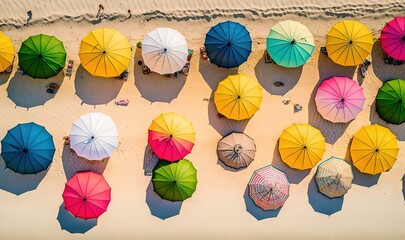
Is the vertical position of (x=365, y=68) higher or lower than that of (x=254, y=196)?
higher

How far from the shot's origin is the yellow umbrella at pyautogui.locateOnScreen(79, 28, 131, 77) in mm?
17938

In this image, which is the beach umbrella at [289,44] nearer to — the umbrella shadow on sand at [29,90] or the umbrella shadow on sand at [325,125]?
the umbrella shadow on sand at [325,125]

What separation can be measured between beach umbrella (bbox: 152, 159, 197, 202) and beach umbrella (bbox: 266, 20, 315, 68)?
5457 mm

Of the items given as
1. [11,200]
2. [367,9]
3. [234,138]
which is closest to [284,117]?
[234,138]

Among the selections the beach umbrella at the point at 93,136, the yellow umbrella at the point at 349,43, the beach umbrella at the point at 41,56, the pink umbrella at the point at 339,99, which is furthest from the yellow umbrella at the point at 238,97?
the beach umbrella at the point at 41,56

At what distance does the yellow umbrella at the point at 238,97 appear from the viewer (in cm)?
1811

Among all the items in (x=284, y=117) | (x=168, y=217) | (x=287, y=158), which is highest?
(x=284, y=117)

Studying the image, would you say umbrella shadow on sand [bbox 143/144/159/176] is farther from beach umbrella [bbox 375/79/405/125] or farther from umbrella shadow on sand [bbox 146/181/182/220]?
beach umbrella [bbox 375/79/405/125]

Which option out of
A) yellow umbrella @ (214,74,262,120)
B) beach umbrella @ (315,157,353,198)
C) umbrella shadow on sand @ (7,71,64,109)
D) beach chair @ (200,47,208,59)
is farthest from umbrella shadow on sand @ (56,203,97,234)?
beach umbrella @ (315,157,353,198)

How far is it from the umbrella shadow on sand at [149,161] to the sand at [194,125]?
39mm

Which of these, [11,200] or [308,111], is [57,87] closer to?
[11,200]

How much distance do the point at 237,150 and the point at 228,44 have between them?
4.02 meters

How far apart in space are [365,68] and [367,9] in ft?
7.93

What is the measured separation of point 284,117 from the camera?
19.4 meters
